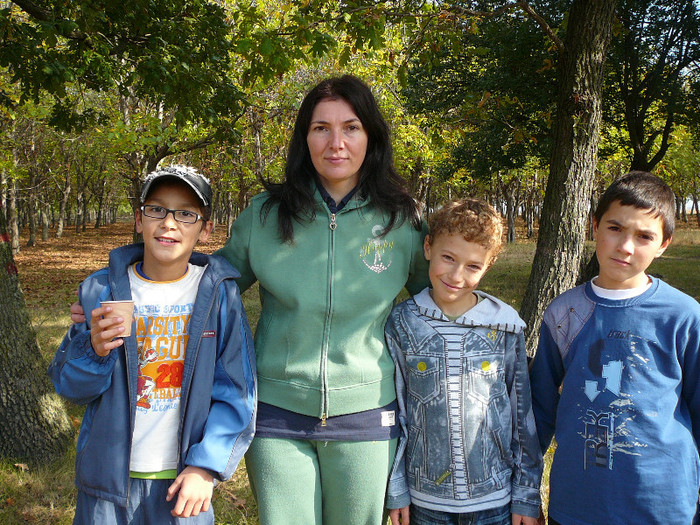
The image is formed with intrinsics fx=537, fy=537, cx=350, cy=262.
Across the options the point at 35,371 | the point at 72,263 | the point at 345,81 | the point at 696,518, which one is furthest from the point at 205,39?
the point at 72,263

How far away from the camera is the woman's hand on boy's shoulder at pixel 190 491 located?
6.31 feet

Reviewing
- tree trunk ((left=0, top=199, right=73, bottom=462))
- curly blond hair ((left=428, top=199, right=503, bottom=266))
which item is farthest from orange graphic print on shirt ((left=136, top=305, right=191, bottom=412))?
tree trunk ((left=0, top=199, right=73, bottom=462))

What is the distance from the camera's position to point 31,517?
3.76m

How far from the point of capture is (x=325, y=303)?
216cm

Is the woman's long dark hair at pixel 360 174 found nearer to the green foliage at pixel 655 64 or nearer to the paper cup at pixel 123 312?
the paper cup at pixel 123 312

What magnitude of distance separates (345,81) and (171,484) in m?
1.76

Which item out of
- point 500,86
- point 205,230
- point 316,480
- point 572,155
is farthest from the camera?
point 500,86

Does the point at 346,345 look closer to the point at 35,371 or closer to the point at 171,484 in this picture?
the point at 171,484

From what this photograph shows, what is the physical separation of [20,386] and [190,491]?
3076 millimetres

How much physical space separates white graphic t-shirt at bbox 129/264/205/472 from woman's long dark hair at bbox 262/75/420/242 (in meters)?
0.54

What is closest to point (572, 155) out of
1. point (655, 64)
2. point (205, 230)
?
point (205, 230)

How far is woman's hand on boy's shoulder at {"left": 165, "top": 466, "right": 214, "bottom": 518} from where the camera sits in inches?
75.7

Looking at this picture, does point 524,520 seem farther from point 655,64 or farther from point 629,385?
point 655,64

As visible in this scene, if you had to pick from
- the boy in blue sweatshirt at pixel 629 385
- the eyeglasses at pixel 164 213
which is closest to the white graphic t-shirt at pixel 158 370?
the eyeglasses at pixel 164 213
